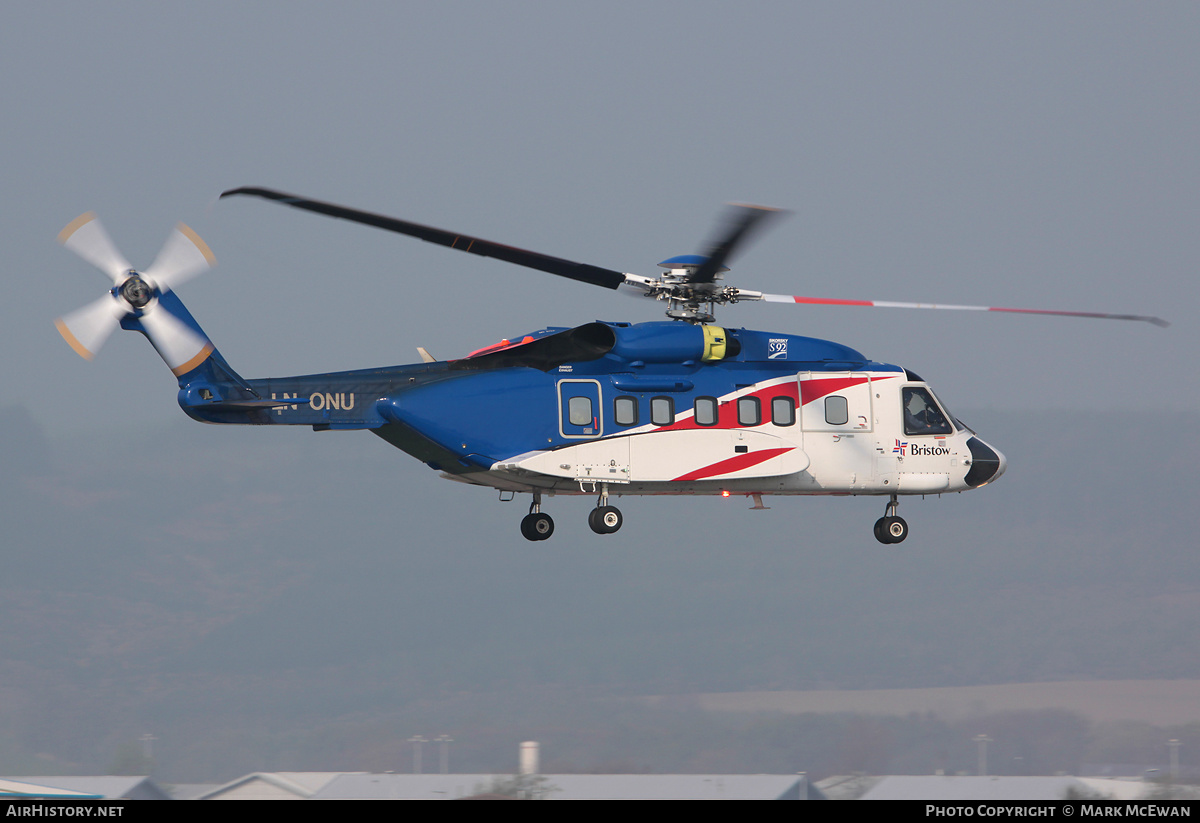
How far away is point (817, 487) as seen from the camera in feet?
103

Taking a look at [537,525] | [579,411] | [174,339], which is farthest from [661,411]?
[174,339]

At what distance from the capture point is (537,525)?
101 feet

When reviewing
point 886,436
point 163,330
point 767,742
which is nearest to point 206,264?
point 163,330

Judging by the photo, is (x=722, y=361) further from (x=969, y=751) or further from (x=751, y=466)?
(x=969, y=751)

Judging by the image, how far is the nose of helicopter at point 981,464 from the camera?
33281 mm

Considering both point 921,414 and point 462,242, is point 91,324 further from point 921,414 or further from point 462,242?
point 921,414

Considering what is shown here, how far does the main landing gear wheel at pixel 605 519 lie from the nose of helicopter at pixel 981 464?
29.3 ft

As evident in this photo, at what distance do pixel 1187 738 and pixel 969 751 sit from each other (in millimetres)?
24427

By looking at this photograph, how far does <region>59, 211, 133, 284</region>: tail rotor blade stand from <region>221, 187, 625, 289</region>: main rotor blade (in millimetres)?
5777

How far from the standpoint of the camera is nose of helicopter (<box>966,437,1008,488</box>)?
109 ft

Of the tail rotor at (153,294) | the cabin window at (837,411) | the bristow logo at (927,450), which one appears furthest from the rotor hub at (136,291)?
the bristow logo at (927,450)

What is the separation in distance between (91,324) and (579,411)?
1009 cm

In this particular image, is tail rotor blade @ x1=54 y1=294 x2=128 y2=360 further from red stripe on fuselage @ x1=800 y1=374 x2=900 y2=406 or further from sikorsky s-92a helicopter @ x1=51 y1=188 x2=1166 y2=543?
red stripe on fuselage @ x1=800 y1=374 x2=900 y2=406

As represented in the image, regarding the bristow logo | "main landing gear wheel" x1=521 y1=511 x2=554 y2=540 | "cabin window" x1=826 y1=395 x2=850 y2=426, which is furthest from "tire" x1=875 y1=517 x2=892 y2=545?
"main landing gear wheel" x1=521 y1=511 x2=554 y2=540
